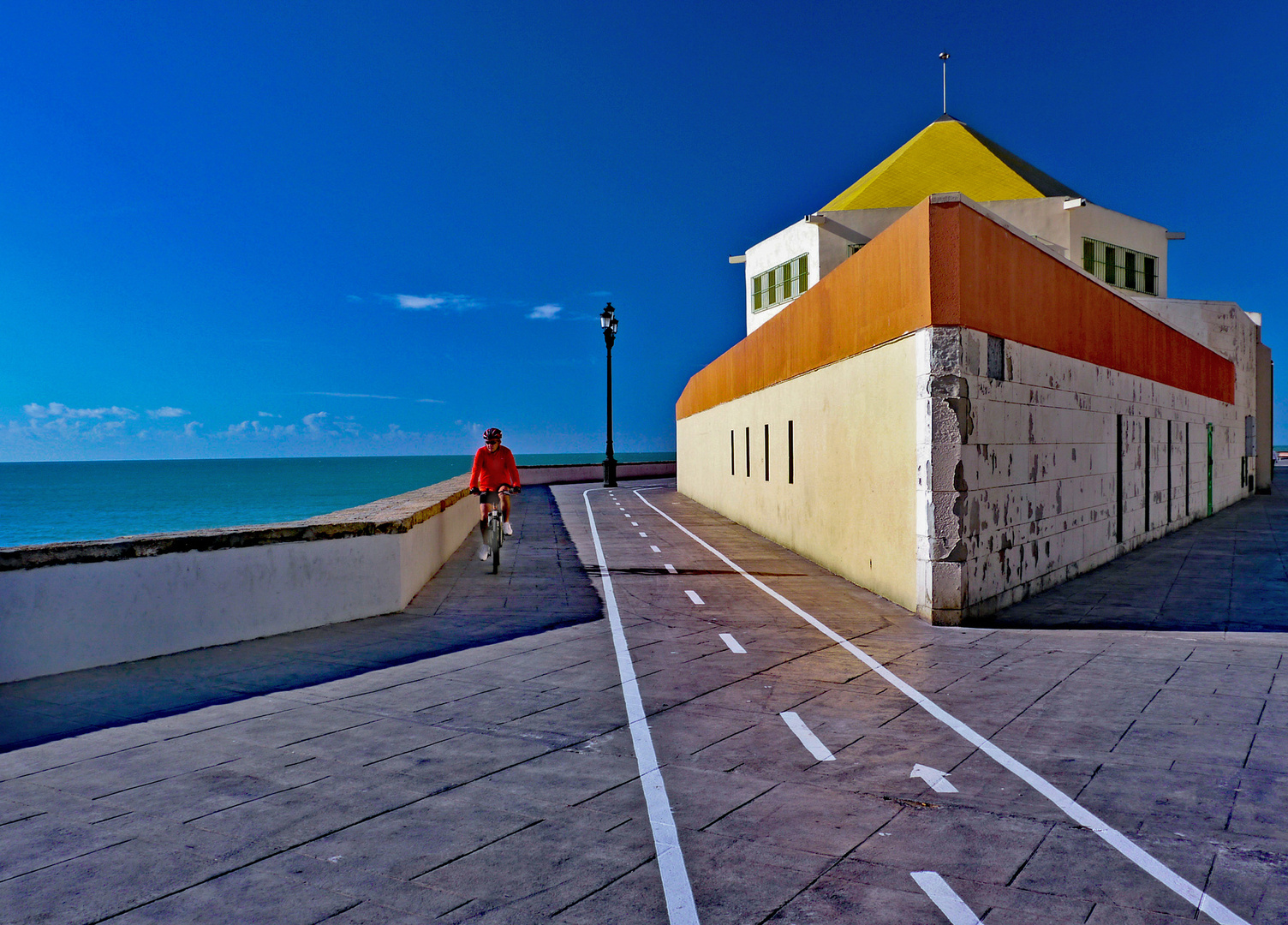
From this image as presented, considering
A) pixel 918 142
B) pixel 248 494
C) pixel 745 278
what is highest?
pixel 918 142

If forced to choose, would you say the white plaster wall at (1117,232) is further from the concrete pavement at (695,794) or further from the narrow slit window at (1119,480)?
the concrete pavement at (695,794)

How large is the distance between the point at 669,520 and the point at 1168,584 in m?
13.2

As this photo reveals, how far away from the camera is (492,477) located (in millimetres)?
13695

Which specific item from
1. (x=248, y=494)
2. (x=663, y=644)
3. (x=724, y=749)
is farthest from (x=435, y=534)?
(x=248, y=494)

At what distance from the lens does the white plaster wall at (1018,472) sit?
9.63 m

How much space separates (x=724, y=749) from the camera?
17.6 feet

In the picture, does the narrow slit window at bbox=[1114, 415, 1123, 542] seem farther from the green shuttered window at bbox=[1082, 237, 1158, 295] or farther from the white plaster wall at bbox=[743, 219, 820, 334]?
the green shuttered window at bbox=[1082, 237, 1158, 295]

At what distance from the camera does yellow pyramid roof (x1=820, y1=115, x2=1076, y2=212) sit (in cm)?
3603

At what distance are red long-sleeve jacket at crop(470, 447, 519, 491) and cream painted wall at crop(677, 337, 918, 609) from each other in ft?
16.4

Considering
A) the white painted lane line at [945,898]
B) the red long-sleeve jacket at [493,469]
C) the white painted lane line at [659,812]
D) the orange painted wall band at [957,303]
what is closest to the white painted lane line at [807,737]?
the white painted lane line at [659,812]

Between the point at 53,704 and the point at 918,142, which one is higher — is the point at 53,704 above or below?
below

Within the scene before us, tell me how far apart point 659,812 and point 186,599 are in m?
5.68

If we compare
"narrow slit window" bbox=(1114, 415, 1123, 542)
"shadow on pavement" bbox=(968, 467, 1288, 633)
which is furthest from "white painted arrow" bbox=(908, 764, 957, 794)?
"narrow slit window" bbox=(1114, 415, 1123, 542)

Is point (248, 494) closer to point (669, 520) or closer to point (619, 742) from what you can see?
point (669, 520)
